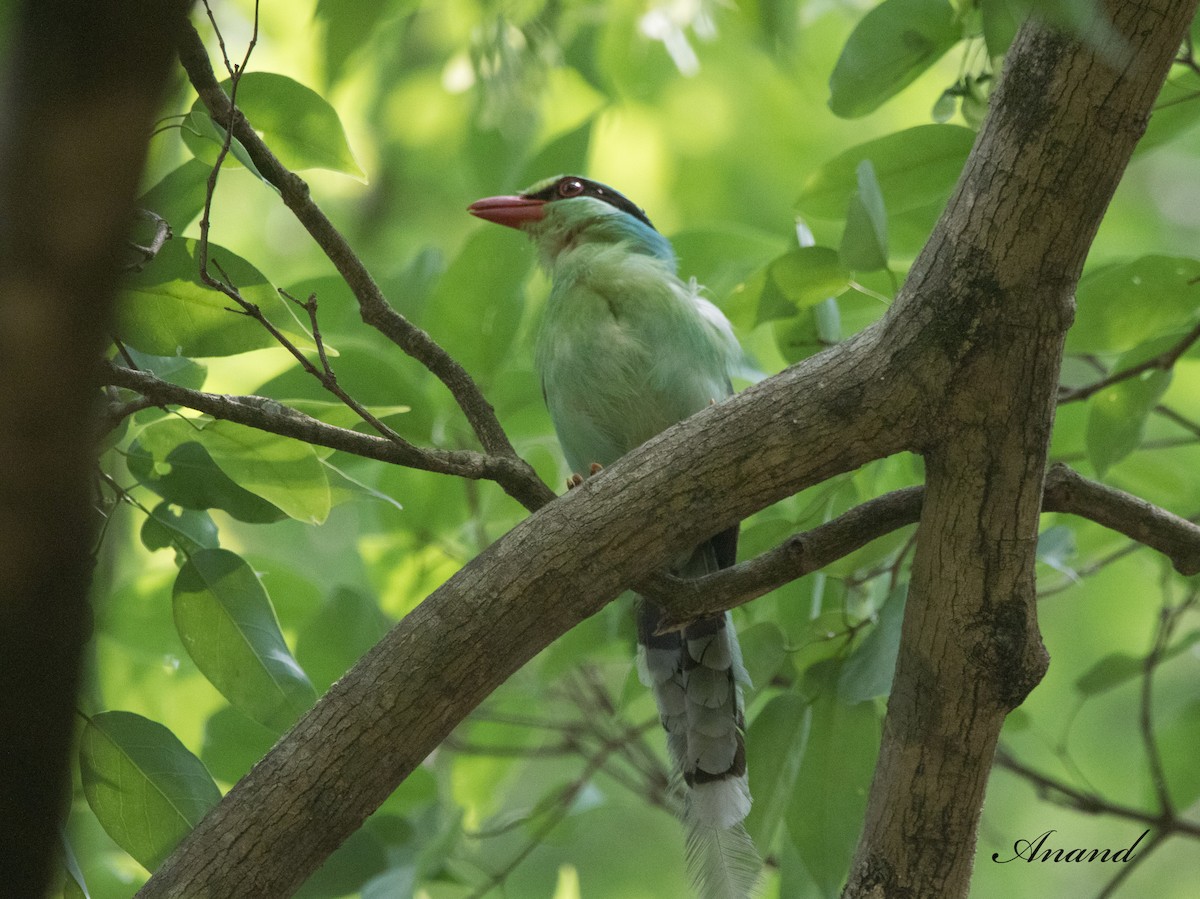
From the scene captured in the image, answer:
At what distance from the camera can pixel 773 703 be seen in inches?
120

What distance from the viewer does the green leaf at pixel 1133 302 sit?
3.02 m

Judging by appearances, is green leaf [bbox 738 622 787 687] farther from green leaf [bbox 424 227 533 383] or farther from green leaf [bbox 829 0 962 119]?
green leaf [bbox 829 0 962 119]

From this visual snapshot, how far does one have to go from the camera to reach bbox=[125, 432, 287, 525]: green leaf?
2.68 meters

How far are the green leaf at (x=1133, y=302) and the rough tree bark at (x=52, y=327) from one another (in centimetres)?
263

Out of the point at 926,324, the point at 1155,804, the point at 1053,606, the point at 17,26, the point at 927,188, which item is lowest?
the point at 17,26

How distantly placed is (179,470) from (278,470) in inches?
12.4

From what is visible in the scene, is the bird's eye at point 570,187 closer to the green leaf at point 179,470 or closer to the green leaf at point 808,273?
the green leaf at point 808,273

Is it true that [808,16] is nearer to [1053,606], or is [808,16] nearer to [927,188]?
[927,188]

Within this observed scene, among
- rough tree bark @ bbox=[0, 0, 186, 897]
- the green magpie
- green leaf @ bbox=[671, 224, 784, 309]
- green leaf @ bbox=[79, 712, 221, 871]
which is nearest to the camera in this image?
rough tree bark @ bbox=[0, 0, 186, 897]

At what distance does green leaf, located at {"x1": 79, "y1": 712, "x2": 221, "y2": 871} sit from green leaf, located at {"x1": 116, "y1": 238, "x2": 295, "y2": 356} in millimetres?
801

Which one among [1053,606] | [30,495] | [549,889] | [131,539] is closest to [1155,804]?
[549,889]

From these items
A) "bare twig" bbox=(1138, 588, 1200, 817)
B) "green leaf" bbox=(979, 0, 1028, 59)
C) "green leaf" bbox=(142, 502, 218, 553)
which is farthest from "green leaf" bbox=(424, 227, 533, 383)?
"bare twig" bbox=(1138, 588, 1200, 817)

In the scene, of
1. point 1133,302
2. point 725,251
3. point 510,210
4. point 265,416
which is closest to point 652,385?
point 725,251

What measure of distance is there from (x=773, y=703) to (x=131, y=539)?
2.28m
